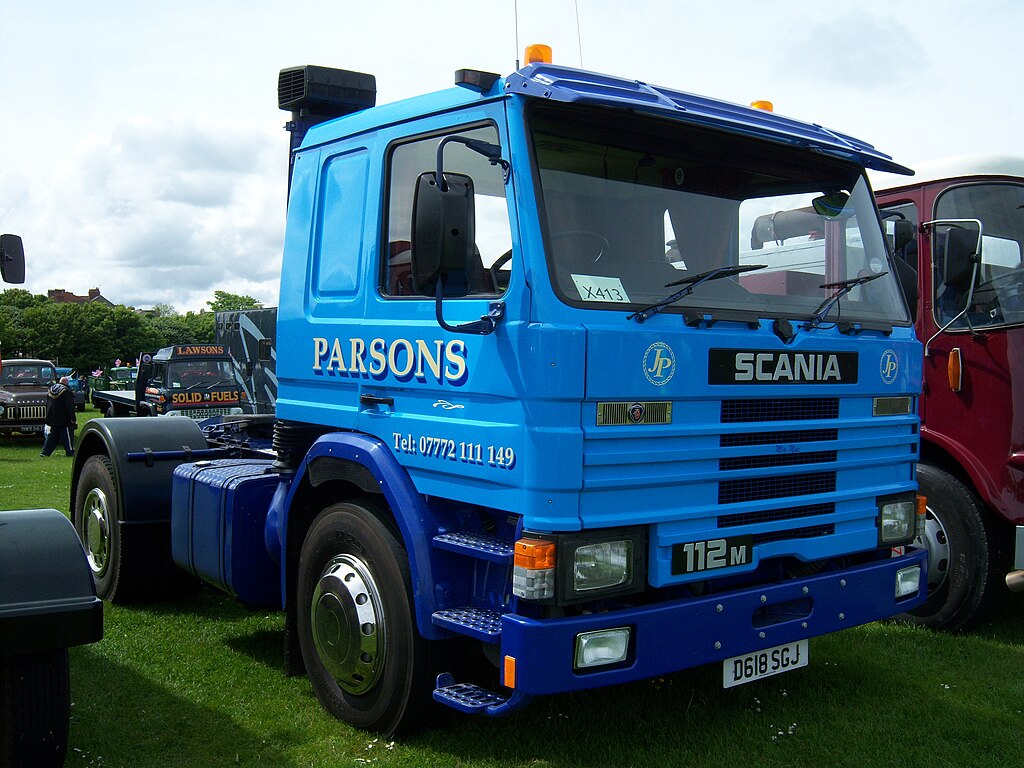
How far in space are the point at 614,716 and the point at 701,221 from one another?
91.2 inches

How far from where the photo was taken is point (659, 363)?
142 inches

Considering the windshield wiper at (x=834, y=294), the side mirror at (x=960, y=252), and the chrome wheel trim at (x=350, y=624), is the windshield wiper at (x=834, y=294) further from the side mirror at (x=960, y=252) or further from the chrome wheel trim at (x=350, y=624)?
the chrome wheel trim at (x=350, y=624)

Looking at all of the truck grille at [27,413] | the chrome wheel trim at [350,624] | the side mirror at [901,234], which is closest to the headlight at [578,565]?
the chrome wheel trim at [350,624]

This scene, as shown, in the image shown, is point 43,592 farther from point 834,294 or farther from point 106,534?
point 834,294

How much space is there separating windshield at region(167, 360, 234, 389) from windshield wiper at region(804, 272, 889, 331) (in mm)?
19335

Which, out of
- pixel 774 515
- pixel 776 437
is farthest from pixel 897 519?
pixel 776 437

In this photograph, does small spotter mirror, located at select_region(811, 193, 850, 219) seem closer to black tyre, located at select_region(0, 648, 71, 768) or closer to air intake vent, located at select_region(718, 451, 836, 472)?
air intake vent, located at select_region(718, 451, 836, 472)

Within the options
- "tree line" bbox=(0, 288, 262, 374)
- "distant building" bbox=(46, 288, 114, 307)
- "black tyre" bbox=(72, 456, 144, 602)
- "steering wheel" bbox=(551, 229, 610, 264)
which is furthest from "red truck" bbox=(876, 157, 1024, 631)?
"distant building" bbox=(46, 288, 114, 307)

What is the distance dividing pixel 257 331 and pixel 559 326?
23.2m

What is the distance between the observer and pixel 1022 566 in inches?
217

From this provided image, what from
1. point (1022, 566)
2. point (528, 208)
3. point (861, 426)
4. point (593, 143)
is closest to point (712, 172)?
point (593, 143)

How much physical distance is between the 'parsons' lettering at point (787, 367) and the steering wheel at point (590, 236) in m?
0.68

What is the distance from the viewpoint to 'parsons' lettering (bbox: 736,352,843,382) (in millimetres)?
3845

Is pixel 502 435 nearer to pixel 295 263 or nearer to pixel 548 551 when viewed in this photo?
pixel 548 551
